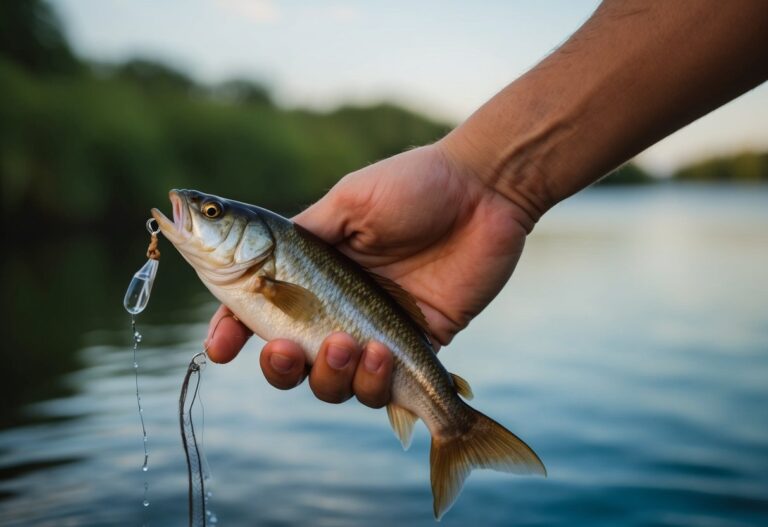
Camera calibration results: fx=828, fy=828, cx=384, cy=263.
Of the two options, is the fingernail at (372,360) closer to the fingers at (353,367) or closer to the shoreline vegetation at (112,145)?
the fingers at (353,367)

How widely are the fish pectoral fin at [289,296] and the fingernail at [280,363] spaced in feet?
0.63

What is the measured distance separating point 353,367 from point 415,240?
3.15 feet

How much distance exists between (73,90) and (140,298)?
36.3 meters

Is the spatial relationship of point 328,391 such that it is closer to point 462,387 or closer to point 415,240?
point 462,387

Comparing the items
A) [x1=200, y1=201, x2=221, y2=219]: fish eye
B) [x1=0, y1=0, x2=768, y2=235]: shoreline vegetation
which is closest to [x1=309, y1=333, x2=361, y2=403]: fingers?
[x1=200, y1=201, x2=221, y2=219]: fish eye

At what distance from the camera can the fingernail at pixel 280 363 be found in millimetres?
3498

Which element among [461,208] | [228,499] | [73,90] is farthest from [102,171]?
[461,208]

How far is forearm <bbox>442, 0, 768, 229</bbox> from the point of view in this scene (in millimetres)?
3326

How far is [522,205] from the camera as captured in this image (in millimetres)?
4262

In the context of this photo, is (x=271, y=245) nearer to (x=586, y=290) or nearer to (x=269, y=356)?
(x=269, y=356)

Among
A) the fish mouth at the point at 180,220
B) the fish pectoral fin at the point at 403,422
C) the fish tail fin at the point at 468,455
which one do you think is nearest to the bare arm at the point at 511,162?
the fish pectoral fin at the point at 403,422

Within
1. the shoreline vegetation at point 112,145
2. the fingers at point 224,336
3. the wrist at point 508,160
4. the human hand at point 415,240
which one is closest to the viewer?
the human hand at point 415,240

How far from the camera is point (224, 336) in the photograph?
3832mm

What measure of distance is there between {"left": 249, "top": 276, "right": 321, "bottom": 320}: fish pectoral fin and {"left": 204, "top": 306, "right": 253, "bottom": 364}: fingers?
502 mm
